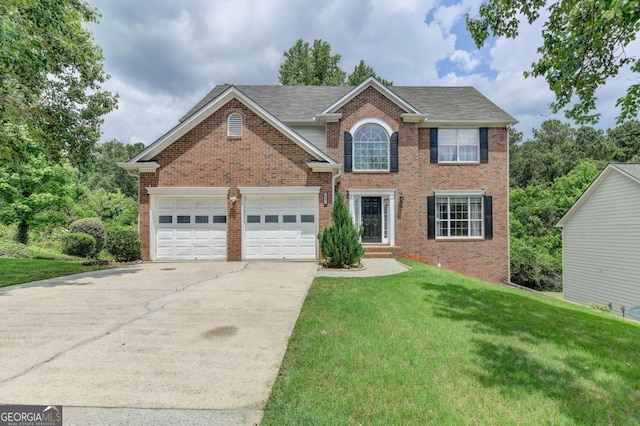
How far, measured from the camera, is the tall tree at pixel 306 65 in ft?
93.5

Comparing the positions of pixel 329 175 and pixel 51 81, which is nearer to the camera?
pixel 51 81

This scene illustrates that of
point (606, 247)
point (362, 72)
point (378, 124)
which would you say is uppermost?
point (362, 72)

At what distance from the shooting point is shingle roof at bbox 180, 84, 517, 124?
14.3 meters

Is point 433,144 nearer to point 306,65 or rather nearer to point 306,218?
point 306,218

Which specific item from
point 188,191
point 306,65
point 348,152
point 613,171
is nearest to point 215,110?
point 188,191

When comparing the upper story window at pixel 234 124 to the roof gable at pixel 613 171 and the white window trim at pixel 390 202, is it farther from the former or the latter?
the roof gable at pixel 613 171

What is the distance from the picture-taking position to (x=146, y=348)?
398 centimetres

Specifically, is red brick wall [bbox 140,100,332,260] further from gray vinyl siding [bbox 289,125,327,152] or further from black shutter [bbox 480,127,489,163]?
black shutter [bbox 480,127,489,163]

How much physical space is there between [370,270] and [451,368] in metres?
6.21

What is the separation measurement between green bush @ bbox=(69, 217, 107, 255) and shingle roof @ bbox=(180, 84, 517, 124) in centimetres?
952

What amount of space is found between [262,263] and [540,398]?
9171 millimetres

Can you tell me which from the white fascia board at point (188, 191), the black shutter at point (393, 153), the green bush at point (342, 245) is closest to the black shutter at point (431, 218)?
the black shutter at point (393, 153)


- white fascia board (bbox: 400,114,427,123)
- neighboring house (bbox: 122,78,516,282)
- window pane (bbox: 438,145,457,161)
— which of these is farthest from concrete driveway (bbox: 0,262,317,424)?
window pane (bbox: 438,145,457,161)

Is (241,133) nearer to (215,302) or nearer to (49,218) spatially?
(215,302)
